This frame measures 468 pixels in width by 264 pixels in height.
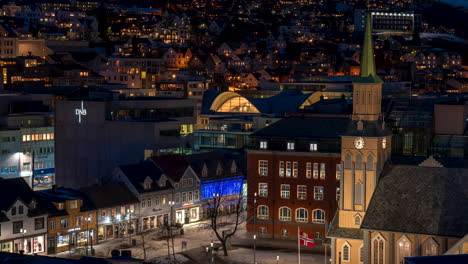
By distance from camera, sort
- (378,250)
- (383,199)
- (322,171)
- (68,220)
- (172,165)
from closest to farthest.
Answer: (378,250)
(383,199)
(68,220)
(322,171)
(172,165)

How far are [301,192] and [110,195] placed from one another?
53.9 feet

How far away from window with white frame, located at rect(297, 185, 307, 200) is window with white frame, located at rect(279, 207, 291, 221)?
4.83 feet

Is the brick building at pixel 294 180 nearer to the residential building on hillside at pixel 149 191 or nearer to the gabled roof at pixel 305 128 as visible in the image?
the gabled roof at pixel 305 128

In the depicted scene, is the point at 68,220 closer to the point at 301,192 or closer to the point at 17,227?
the point at 17,227

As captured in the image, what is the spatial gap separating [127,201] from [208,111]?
49628mm

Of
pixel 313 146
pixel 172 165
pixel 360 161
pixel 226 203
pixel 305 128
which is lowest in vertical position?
pixel 226 203

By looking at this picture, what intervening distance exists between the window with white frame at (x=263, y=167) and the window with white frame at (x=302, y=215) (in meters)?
4.31

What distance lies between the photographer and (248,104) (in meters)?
135

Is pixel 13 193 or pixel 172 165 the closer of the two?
pixel 13 193

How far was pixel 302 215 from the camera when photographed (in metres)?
86.3

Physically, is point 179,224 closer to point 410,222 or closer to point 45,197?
point 45,197

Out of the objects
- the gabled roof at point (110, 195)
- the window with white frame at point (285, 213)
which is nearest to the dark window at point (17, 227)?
the gabled roof at point (110, 195)

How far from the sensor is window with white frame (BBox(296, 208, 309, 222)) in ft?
283

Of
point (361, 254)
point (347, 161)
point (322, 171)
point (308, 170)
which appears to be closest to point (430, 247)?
point (361, 254)
